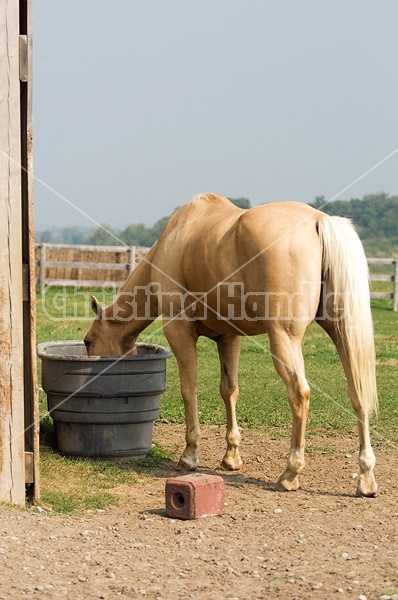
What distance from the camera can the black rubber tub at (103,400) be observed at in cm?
711

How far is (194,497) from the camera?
18.0ft

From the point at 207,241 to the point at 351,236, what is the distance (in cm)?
119

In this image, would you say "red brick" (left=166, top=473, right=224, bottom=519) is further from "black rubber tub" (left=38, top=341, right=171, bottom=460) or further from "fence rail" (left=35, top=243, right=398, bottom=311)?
"fence rail" (left=35, top=243, right=398, bottom=311)

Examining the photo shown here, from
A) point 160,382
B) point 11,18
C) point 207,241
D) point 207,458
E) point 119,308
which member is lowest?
point 207,458

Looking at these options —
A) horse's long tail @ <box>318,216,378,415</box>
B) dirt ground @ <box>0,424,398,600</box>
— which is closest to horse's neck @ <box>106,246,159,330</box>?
dirt ground @ <box>0,424,398,600</box>

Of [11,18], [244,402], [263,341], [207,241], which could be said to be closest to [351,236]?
[207,241]

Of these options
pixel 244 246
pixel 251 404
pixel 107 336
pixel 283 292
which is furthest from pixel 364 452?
pixel 251 404

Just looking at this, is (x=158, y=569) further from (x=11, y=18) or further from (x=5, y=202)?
(x=11, y=18)

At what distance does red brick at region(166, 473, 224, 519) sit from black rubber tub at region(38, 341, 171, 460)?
1631 mm

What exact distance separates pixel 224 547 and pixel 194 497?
2.03ft

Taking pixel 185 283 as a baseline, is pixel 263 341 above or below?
below

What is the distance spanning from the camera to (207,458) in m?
7.53

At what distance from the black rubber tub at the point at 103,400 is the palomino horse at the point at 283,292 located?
1.23ft

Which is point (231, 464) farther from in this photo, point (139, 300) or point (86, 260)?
point (86, 260)
